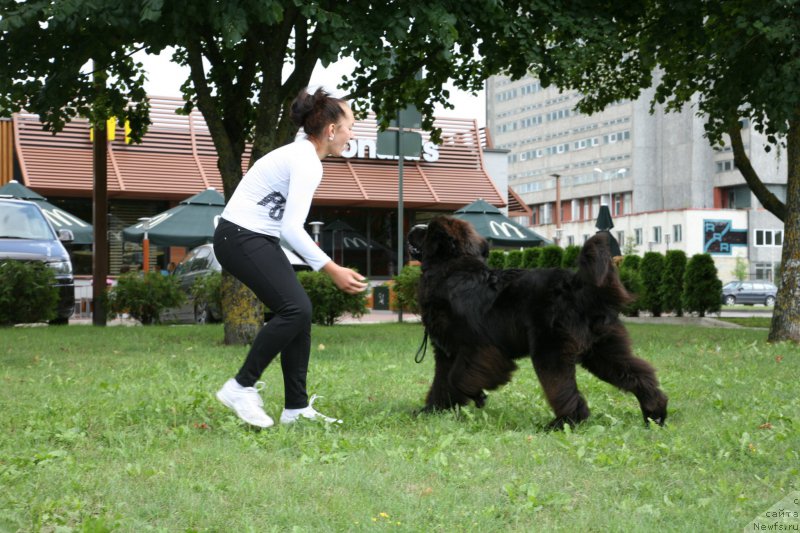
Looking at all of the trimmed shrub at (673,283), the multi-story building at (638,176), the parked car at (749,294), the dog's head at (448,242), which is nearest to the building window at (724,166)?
the multi-story building at (638,176)

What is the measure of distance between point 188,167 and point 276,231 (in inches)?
1060

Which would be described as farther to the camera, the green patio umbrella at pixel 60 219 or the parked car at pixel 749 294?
the parked car at pixel 749 294

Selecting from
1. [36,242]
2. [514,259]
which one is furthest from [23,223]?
[514,259]

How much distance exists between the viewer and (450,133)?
35406 mm

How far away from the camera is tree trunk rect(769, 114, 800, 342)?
11.8m

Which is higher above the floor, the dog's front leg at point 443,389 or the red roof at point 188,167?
the red roof at point 188,167

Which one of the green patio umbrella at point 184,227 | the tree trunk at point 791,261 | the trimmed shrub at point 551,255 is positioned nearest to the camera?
the tree trunk at point 791,261

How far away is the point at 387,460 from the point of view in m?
4.42

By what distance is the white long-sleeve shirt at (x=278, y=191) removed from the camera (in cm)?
511

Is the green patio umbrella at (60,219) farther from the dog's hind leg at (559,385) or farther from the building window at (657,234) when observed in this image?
the building window at (657,234)

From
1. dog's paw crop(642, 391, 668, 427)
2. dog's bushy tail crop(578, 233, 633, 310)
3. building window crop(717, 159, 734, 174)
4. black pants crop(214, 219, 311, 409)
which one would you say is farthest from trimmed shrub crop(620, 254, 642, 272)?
building window crop(717, 159, 734, 174)

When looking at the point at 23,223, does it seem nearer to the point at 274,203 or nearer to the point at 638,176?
the point at 274,203

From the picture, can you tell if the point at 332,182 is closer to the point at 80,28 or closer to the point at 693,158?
the point at 80,28

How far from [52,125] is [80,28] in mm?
2027
